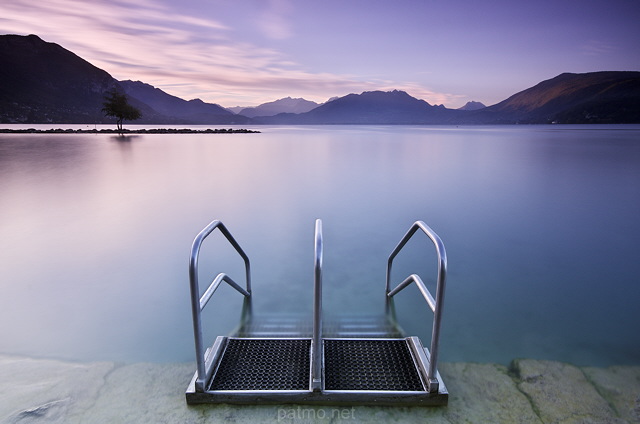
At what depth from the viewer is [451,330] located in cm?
344

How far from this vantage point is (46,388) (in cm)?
249

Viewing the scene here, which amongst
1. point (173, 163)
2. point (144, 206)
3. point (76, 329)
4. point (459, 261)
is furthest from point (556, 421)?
point (173, 163)

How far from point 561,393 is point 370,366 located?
1325mm

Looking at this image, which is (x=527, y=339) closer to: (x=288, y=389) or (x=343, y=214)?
(x=288, y=389)

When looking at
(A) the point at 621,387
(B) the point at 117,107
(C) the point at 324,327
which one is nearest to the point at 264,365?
(C) the point at 324,327

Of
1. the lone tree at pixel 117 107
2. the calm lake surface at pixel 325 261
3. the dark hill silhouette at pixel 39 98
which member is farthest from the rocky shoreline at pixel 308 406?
the dark hill silhouette at pixel 39 98

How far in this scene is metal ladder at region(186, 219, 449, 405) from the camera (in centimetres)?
223

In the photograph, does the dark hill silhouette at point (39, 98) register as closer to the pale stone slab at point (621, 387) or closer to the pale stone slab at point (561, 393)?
the pale stone slab at point (561, 393)

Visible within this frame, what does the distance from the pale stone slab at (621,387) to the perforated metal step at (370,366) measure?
132cm

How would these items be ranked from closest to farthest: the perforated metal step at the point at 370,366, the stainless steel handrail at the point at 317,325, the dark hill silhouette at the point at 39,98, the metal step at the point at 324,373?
the stainless steel handrail at the point at 317,325 → the metal step at the point at 324,373 → the perforated metal step at the point at 370,366 → the dark hill silhouette at the point at 39,98

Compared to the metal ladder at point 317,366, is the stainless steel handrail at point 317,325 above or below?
above

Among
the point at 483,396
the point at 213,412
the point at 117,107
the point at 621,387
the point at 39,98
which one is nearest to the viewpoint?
the point at 213,412

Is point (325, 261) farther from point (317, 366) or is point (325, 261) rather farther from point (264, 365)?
point (317, 366)

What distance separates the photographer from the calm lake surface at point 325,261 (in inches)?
132
